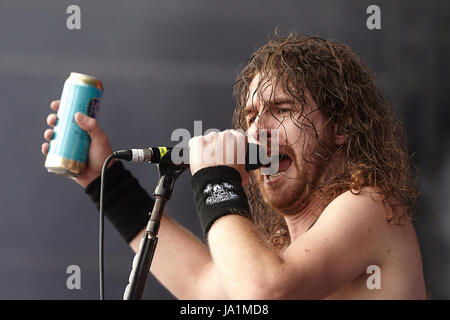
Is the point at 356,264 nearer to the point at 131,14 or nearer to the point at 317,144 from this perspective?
the point at 317,144

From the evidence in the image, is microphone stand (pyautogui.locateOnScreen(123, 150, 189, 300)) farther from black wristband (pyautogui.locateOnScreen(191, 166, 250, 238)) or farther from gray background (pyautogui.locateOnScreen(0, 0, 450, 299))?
gray background (pyautogui.locateOnScreen(0, 0, 450, 299))

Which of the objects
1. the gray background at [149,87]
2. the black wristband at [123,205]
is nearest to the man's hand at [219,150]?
the black wristband at [123,205]

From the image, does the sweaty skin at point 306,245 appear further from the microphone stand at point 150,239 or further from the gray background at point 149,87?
the gray background at point 149,87

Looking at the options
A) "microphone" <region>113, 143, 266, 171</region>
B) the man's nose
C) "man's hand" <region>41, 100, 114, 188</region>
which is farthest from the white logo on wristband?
"man's hand" <region>41, 100, 114, 188</region>

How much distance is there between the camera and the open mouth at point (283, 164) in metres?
1.48

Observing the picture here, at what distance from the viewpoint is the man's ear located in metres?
1.53

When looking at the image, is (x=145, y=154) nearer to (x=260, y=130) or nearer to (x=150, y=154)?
(x=150, y=154)

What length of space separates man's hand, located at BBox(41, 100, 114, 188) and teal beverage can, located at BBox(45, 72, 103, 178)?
0.01 m

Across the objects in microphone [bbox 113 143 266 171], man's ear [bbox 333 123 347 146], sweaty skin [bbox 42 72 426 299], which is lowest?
sweaty skin [bbox 42 72 426 299]

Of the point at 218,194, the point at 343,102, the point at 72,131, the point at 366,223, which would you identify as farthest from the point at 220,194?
the point at 343,102

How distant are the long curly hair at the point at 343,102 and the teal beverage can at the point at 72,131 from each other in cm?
44

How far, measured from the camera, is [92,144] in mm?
1477

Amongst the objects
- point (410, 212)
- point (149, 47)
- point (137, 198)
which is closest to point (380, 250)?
point (410, 212)

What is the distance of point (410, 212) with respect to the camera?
4.82 ft
